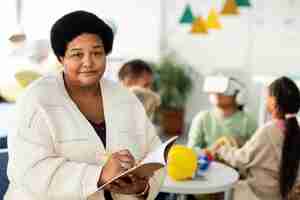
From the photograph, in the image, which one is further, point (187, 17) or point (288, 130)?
point (187, 17)

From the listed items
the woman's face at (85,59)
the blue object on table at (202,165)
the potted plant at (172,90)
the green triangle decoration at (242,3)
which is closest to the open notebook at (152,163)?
the woman's face at (85,59)

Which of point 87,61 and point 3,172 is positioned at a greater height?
point 87,61

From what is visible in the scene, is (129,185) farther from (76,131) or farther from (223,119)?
(223,119)

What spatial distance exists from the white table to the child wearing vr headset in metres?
0.62

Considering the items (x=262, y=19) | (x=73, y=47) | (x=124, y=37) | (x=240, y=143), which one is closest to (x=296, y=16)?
(x=262, y=19)

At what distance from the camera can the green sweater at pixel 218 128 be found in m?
3.11

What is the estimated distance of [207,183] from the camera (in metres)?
2.25

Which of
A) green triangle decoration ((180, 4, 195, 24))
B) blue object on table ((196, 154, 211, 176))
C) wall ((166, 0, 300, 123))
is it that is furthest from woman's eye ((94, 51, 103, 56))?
wall ((166, 0, 300, 123))

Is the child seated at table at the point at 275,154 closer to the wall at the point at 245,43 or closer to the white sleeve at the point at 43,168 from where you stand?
the white sleeve at the point at 43,168

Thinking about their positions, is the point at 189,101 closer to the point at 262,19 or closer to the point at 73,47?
the point at 262,19

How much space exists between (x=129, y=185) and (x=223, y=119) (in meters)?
1.78

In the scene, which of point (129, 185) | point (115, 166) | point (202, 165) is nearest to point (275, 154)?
point (202, 165)

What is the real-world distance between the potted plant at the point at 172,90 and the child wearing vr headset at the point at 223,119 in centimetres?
253

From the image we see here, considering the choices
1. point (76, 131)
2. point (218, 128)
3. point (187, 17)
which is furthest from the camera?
point (187, 17)
